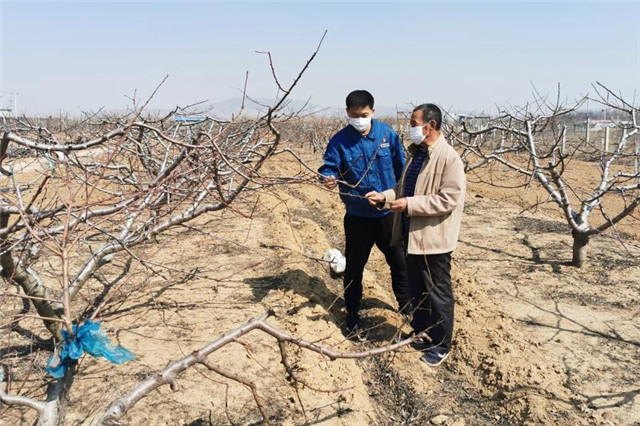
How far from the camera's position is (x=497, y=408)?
118 inches

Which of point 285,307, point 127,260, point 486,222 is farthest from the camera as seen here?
point 486,222

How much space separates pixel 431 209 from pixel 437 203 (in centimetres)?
5

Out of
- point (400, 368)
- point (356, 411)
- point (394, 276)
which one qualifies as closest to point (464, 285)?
point (394, 276)

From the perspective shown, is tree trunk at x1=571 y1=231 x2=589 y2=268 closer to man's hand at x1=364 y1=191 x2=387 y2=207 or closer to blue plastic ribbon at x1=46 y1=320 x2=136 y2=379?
man's hand at x1=364 y1=191 x2=387 y2=207

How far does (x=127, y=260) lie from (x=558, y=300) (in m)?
4.41

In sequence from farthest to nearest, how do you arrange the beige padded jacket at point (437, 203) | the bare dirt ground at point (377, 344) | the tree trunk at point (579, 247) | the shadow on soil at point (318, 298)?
the tree trunk at point (579, 247)
the shadow on soil at point (318, 298)
the beige padded jacket at point (437, 203)
the bare dirt ground at point (377, 344)

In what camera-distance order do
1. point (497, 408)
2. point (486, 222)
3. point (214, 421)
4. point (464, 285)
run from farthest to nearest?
point (486, 222), point (464, 285), point (497, 408), point (214, 421)

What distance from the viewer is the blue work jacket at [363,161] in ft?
11.5

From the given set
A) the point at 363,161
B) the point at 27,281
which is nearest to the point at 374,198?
the point at 363,161

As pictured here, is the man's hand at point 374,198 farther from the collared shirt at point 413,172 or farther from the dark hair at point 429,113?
the dark hair at point 429,113

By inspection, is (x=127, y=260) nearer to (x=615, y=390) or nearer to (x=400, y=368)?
(x=400, y=368)

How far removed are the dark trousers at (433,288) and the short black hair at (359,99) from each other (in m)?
1.03

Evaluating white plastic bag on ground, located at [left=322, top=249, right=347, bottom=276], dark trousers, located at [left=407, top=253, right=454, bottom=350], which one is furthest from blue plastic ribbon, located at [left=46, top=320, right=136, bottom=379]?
white plastic bag on ground, located at [left=322, top=249, right=347, bottom=276]

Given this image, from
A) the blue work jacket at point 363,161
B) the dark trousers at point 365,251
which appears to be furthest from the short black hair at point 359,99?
the dark trousers at point 365,251
